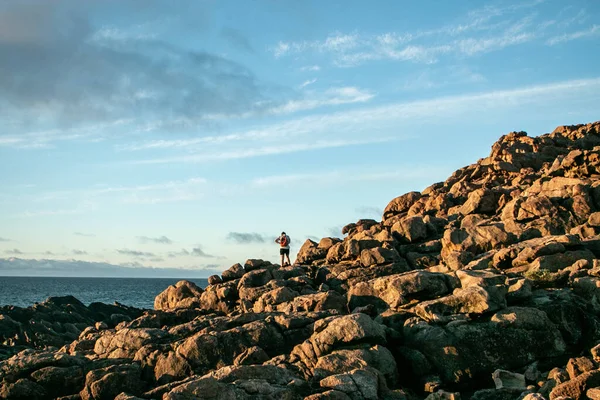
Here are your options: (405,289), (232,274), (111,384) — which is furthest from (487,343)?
(232,274)

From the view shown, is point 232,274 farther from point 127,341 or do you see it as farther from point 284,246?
point 127,341

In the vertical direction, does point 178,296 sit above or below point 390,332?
above

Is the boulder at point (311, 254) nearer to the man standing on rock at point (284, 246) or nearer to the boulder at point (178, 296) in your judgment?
the man standing on rock at point (284, 246)

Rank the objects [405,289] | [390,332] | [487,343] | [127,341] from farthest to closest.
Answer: [405,289] < [127,341] < [390,332] < [487,343]

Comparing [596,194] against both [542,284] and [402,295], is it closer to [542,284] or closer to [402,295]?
[542,284]

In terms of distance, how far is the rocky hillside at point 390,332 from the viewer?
2881cm

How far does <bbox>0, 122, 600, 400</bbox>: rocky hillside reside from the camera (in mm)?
28812

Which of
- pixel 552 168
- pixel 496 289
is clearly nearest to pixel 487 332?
pixel 496 289

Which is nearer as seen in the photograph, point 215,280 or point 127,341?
point 127,341

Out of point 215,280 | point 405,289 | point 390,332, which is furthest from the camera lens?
point 215,280

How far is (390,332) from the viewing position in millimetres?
33312

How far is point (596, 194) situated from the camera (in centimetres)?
5253

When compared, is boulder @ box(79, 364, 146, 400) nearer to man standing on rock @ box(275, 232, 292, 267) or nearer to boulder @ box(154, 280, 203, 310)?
boulder @ box(154, 280, 203, 310)

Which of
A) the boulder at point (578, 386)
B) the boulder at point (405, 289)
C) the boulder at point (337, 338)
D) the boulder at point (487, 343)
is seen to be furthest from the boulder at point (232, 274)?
the boulder at point (578, 386)
